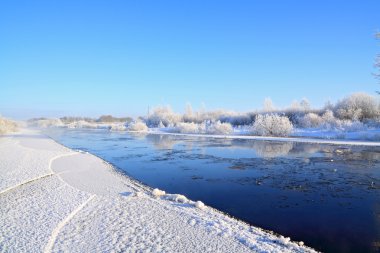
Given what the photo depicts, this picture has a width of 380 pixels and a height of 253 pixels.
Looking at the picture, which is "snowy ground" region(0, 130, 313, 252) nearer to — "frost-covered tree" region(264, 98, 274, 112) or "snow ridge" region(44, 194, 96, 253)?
"snow ridge" region(44, 194, 96, 253)

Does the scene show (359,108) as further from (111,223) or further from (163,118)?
(111,223)

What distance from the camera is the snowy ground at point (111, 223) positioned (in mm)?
4754

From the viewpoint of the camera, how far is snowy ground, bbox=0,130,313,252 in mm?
4754

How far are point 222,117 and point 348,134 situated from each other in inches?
1004

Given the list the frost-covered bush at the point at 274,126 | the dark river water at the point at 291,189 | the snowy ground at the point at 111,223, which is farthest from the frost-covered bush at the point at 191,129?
the snowy ground at the point at 111,223

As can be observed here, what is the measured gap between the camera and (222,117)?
5022 cm

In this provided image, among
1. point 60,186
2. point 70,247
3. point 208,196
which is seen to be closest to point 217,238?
point 70,247

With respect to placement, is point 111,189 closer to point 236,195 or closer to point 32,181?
point 32,181

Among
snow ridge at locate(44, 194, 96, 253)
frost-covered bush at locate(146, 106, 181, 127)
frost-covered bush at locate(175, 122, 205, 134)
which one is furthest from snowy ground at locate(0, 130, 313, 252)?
frost-covered bush at locate(146, 106, 181, 127)

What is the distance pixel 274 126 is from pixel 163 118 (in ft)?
90.8

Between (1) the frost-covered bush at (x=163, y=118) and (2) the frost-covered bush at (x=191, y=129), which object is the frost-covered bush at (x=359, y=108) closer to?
(2) the frost-covered bush at (x=191, y=129)

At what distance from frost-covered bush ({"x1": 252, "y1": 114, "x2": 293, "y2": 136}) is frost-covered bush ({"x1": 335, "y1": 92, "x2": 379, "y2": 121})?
8076mm

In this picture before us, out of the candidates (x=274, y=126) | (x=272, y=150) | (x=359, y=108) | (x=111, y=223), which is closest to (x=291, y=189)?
(x=111, y=223)

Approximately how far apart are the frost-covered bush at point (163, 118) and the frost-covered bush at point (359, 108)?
26.1 metres
